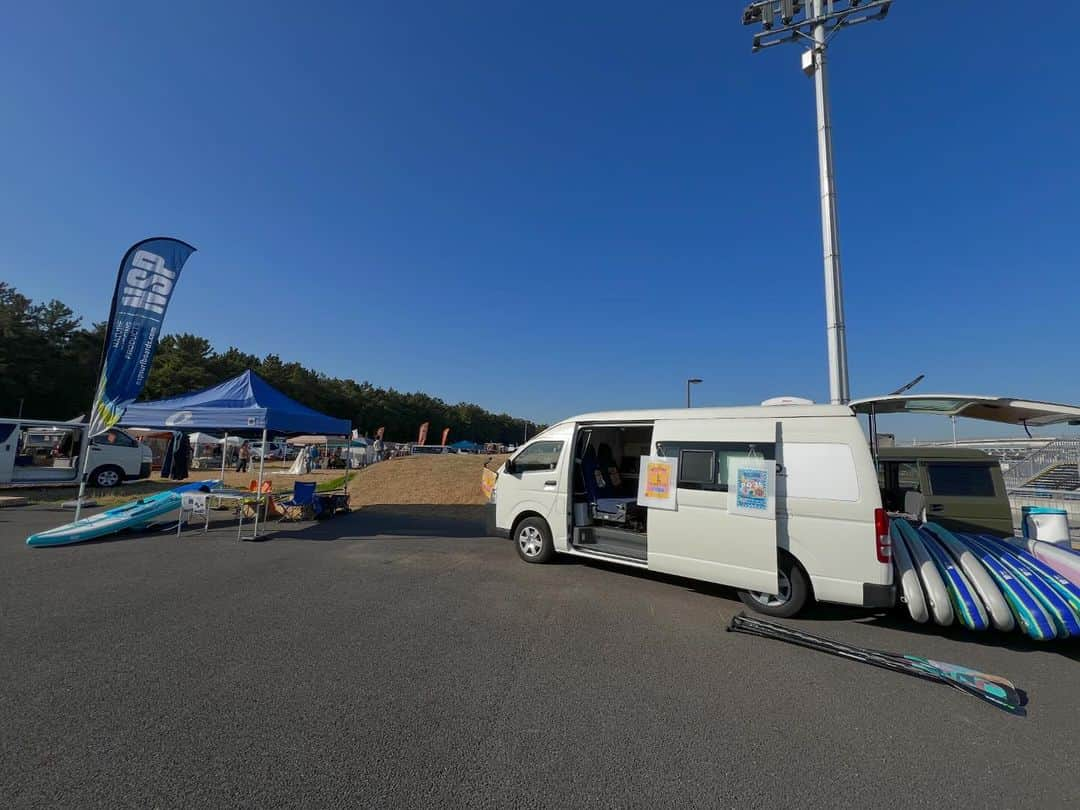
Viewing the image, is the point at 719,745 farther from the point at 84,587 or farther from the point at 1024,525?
the point at 84,587

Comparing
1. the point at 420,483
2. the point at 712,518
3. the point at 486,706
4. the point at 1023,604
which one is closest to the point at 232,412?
the point at 420,483

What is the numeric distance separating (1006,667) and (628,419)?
4.16m

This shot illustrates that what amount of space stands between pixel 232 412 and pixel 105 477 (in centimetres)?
1147

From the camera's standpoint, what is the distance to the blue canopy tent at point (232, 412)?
9.25m

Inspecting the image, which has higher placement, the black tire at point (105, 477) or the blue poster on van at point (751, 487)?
the blue poster on van at point (751, 487)

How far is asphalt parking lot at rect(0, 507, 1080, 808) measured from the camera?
2.44 metres

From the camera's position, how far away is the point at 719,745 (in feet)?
9.26

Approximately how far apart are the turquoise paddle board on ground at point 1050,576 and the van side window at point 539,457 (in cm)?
505

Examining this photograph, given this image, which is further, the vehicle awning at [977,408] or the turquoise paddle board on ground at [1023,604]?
the vehicle awning at [977,408]

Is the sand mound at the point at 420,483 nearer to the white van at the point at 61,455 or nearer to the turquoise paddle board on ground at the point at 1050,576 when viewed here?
the white van at the point at 61,455

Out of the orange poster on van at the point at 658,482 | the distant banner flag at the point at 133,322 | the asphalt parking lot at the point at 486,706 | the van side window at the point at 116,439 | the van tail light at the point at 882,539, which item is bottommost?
the asphalt parking lot at the point at 486,706

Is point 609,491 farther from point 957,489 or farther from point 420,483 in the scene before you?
point 420,483

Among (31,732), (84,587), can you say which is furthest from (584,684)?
(84,587)

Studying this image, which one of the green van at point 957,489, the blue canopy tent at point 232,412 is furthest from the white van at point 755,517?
the blue canopy tent at point 232,412
